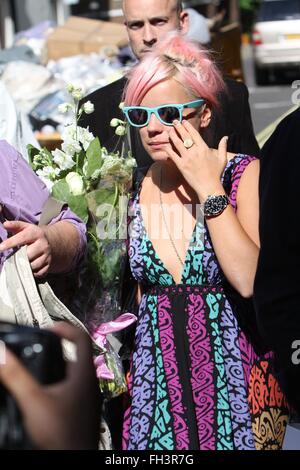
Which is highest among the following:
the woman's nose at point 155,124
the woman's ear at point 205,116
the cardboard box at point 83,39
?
the woman's nose at point 155,124

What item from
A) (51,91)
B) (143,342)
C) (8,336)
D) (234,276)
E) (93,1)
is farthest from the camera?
(93,1)

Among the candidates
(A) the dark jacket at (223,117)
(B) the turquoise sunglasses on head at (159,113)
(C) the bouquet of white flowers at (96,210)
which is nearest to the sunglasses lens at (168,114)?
(B) the turquoise sunglasses on head at (159,113)

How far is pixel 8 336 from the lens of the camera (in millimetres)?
1541

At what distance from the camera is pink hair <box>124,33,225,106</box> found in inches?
115

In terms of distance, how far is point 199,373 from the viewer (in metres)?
2.75

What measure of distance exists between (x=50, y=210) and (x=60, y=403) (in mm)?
1296

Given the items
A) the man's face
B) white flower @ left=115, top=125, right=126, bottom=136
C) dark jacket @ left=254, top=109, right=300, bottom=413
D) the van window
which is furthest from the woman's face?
the van window

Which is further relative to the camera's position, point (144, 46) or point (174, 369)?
point (144, 46)

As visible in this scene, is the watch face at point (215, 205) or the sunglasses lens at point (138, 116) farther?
the sunglasses lens at point (138, 116)

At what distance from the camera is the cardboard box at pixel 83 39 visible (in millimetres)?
10859

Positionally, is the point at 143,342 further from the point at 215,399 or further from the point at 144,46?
the point at 144,46

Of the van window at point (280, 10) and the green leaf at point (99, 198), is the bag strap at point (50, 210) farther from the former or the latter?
the van window at point (280, 10)
